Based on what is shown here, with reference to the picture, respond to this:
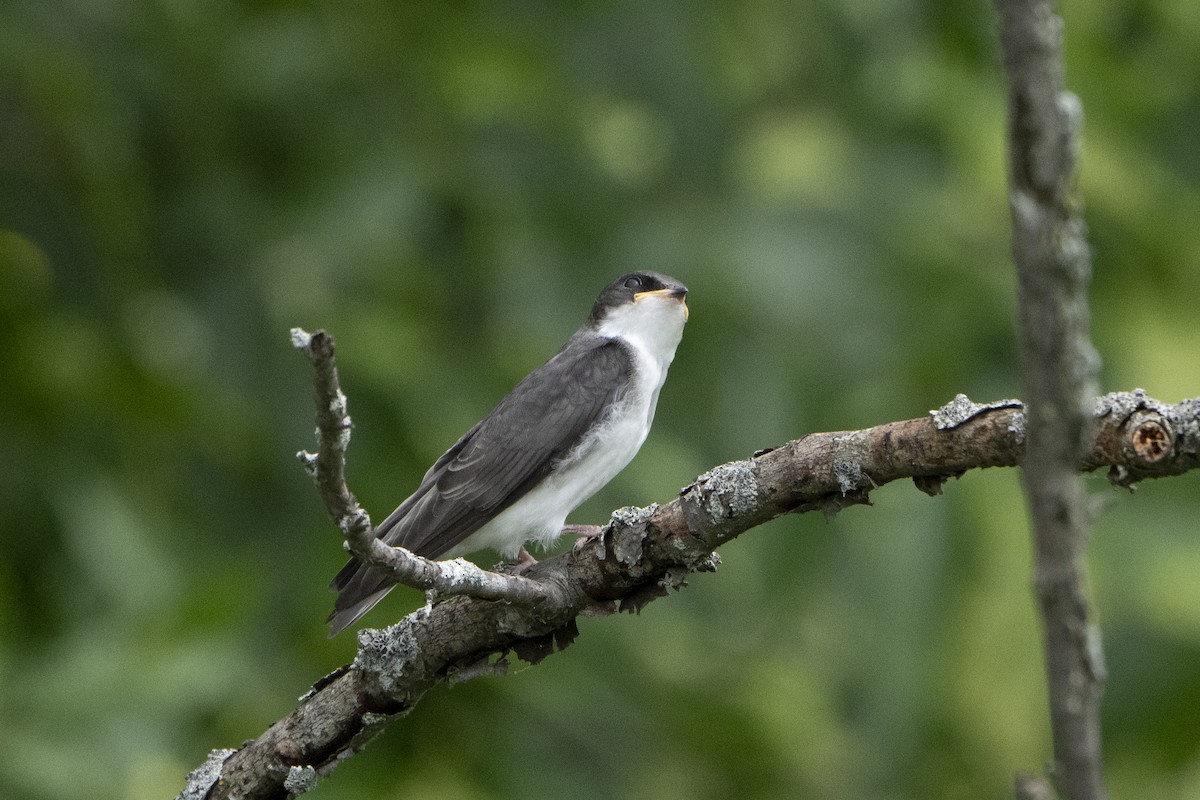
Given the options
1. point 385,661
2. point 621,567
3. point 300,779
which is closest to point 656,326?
point 621,567

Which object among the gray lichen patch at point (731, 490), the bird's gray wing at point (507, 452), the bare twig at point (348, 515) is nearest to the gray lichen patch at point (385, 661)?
the bare twig at point (348, 515)

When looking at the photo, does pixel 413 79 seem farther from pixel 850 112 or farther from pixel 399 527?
pixel 399 527

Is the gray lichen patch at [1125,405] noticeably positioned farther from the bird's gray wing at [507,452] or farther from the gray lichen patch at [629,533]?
the bird's gray wing at [507,452]

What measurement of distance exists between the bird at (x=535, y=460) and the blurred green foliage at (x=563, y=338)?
46 cm

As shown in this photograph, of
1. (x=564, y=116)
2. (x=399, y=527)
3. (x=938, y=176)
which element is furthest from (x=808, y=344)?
(x=399, y=527)

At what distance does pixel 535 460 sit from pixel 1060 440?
11.5 ft

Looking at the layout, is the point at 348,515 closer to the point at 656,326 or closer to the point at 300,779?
the point at 300,779

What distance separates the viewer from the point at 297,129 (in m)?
6.48

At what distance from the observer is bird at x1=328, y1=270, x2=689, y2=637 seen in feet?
14.9

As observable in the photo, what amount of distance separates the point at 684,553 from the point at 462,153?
3.30 metres

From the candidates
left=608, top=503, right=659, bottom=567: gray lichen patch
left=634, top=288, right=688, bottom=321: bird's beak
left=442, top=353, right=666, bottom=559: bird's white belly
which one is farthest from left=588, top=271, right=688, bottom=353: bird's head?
left=608, top=503, right=659, bottom=567: gray lichen patch

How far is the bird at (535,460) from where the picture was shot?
14.9ft

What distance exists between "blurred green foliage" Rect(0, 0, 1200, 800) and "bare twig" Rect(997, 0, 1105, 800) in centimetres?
349

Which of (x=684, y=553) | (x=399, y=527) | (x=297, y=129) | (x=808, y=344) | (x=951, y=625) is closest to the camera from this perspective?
(x=684, y=553)
